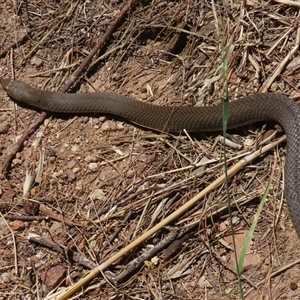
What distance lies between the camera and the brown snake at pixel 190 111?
3.64m

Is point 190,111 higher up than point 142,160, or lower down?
A: higher up

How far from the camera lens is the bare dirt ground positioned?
11.9 ft

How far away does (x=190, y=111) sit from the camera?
4141 mm

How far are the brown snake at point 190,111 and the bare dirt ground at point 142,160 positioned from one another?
0.09m

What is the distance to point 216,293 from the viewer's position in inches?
137

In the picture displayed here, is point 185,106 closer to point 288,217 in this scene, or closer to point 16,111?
point 288,217

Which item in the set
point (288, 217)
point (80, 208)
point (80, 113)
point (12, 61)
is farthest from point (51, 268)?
point (12, 61)

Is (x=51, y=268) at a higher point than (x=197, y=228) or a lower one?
lower

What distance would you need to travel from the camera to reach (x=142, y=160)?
412cm

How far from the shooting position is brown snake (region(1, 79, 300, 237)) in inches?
143

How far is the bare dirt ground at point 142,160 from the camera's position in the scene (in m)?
3.62

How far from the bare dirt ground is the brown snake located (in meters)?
0.09

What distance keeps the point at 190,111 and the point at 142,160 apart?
0.52 m

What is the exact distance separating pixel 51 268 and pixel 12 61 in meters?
2.05
